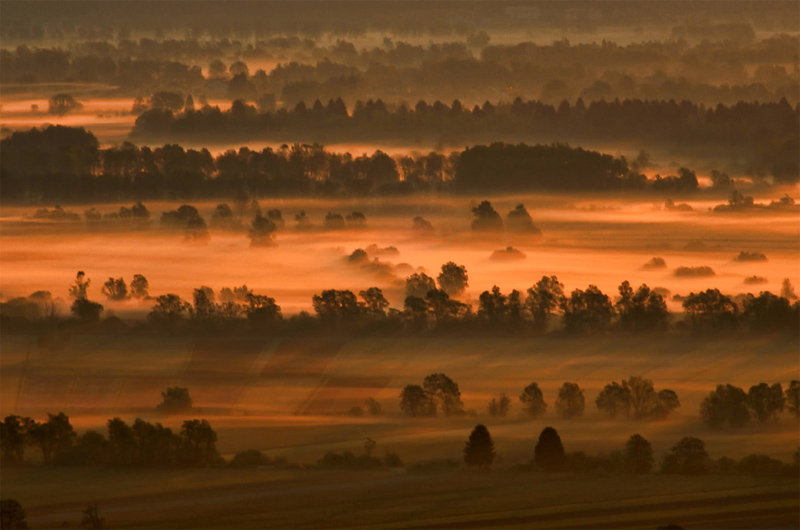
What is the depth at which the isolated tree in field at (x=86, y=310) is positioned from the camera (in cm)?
4028

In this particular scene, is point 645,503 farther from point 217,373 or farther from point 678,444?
point 217,373

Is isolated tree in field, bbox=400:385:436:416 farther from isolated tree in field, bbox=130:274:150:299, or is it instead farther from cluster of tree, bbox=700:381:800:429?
isolated tree in field, bbox=130:274:150:299

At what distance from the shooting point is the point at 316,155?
241 feet

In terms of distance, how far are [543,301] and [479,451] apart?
13592 millimetres

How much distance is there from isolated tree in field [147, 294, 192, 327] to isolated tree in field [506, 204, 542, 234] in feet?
67.1

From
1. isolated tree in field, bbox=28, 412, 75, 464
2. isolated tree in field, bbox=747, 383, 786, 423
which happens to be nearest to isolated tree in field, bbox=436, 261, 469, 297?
isolated tree in field, bbox=747, 383, 786, 423

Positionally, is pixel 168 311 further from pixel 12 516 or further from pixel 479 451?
pixel 12 516

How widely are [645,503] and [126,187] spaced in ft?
148

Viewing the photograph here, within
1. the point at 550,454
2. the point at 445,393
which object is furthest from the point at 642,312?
the point at 550,454

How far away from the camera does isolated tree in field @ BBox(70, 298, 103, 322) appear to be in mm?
40281

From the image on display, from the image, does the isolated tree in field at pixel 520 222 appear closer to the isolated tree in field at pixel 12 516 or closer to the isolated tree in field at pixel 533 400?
the isolated tree in field at pixel 533 400

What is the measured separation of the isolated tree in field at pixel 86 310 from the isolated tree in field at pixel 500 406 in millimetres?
12902

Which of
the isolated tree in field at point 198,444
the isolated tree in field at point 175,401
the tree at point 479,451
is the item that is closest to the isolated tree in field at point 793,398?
the tree at point 479,451

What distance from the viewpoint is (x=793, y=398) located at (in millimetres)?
33219
